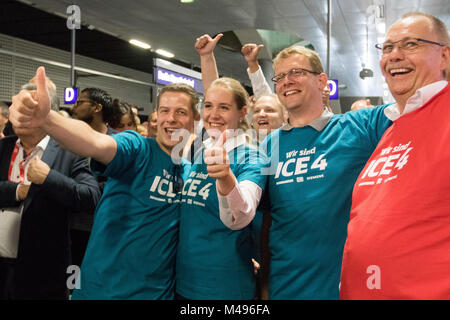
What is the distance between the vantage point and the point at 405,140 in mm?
1121

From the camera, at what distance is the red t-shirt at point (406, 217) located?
944 mm

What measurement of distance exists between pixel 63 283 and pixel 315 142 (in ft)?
4.66

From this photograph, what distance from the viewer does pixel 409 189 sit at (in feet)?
3.29

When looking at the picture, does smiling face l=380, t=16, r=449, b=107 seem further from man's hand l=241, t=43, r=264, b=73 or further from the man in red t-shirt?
man's hand l=241, t=43, r=264, b=73

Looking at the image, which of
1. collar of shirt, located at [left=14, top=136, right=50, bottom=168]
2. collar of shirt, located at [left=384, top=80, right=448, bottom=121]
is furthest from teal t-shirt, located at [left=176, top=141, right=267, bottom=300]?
collar of shirt, located at [left=14, top=136, right=50, bottom=168]

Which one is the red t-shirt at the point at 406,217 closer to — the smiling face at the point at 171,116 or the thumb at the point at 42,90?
the smiling face at the point at 171,116

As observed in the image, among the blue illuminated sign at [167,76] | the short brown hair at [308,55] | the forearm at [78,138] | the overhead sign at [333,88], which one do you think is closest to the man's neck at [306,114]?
the short brown hair at [308,55]

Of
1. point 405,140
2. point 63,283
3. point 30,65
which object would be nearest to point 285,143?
point 405,140

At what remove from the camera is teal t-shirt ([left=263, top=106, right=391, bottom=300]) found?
1373 mm

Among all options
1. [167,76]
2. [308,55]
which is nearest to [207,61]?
[308,55]

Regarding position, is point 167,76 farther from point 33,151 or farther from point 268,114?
point 33,151

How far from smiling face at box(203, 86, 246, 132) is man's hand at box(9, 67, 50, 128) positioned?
0.63 metres
